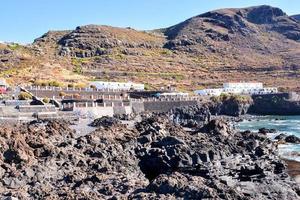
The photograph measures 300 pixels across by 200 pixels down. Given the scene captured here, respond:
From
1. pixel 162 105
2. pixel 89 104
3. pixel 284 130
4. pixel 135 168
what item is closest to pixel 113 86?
pixel 162 105

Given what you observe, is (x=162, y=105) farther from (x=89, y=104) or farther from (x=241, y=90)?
(x=241, y=90)

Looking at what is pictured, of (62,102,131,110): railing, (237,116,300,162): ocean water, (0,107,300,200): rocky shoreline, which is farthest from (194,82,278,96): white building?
(0,107,300,200): rocky shoreline

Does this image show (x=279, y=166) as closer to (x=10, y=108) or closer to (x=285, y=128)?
(x=10, y=108)

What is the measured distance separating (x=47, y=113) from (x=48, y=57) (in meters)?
110

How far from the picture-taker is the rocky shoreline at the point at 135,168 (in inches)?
871

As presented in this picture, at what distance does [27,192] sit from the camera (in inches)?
932

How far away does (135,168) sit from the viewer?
32969mm

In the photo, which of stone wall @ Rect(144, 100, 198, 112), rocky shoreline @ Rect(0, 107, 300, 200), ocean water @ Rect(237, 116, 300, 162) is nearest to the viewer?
rocky shoreline @ Rect(0, 107, 300, 200)

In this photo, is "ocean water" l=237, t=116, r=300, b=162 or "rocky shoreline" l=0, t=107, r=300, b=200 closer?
"rocky shoreline" l=0, t=107, r=300, b=200

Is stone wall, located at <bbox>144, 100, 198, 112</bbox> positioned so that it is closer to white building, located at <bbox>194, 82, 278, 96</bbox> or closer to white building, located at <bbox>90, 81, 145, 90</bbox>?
white building, located at <bbox>90, 81, 145, 90</bbox>

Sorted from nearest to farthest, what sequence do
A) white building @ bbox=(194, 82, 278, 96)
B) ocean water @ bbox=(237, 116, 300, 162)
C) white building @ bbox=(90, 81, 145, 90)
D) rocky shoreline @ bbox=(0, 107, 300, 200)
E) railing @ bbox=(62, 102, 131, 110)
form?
rocky shoreline @ bbox=(0, 107, 300, 200) < ocean water @ bbox=(237, 116, 300, 162) < railing @ bbox=(62, 102, 131, 110) < white building @ bbox=(90, 81, 145, 90) < white building @ bbox=(194, 82, 278, 96)

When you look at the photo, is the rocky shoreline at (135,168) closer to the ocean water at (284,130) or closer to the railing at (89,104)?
the ocean water at (284,130)

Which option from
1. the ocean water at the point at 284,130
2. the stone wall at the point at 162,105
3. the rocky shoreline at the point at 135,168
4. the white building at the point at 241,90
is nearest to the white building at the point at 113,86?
the white building at the point at 241,90

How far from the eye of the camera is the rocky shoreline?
22131mm
